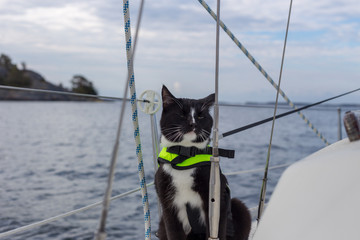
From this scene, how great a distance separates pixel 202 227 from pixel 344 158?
0.78 m

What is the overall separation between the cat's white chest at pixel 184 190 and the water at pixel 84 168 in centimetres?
30

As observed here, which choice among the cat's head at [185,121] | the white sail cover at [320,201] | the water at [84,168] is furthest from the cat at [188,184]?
the white sail cover at [320,201]

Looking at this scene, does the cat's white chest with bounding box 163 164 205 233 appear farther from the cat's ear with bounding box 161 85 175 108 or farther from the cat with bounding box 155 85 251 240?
the cat's ear with bounding box 161 85 175 108

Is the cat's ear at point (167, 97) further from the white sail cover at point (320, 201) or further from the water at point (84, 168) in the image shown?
the white sail cover at point (320, 201)

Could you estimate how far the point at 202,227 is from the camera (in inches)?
57.6

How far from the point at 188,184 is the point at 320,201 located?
2.25ft

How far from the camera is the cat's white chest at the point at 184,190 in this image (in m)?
1.41

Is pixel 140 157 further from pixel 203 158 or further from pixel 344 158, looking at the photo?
pixel 344 158

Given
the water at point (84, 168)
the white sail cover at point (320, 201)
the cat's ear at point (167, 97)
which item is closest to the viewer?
the white sail cover at point (320, 201)

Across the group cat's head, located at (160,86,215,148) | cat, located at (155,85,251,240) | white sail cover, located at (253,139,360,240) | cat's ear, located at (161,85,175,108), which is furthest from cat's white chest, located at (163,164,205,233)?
white sail cover, located at (253,139,360,240)

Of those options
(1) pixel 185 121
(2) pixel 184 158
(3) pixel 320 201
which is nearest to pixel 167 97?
(1) pixel 185 121

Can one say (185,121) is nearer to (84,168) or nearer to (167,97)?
(167,97)

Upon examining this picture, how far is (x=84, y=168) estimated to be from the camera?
13.4 m

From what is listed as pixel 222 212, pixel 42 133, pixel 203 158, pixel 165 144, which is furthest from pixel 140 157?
pixel 42 133
